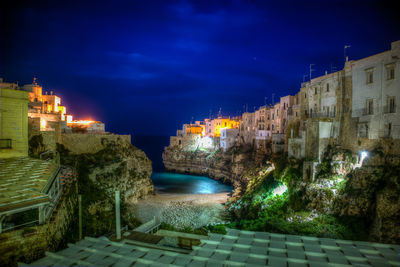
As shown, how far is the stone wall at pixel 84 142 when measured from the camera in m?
25.5

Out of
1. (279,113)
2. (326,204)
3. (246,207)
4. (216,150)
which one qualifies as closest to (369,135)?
(326,204)

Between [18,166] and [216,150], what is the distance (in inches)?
1898

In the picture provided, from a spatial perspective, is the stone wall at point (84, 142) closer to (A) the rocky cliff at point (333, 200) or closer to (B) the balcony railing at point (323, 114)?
(A) the rocky cliff at point (333, 200)

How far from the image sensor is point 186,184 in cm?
4409

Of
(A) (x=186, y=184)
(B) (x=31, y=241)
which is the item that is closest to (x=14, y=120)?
(B) (x=31, y=241)

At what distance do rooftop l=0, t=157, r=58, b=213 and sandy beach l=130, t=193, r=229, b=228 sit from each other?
14569 millimetres

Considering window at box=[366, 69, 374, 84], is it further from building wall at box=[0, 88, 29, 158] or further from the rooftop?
building wall at box=[0, 88, 29, 158]

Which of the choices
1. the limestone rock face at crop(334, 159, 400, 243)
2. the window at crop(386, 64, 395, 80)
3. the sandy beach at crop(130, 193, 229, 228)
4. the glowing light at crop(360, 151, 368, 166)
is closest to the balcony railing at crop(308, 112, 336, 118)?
the glowing light at crop(360, 151, 368, 166)

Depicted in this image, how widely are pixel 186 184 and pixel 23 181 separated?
122 ft

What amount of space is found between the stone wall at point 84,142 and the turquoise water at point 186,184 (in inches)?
557

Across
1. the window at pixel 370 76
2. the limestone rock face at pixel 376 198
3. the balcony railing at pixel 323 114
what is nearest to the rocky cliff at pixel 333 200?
the limestone rock face at pixel 376 198

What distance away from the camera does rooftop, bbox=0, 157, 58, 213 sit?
662 cm

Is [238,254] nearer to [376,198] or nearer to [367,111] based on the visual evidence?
[376,198]

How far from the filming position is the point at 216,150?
56188mm
